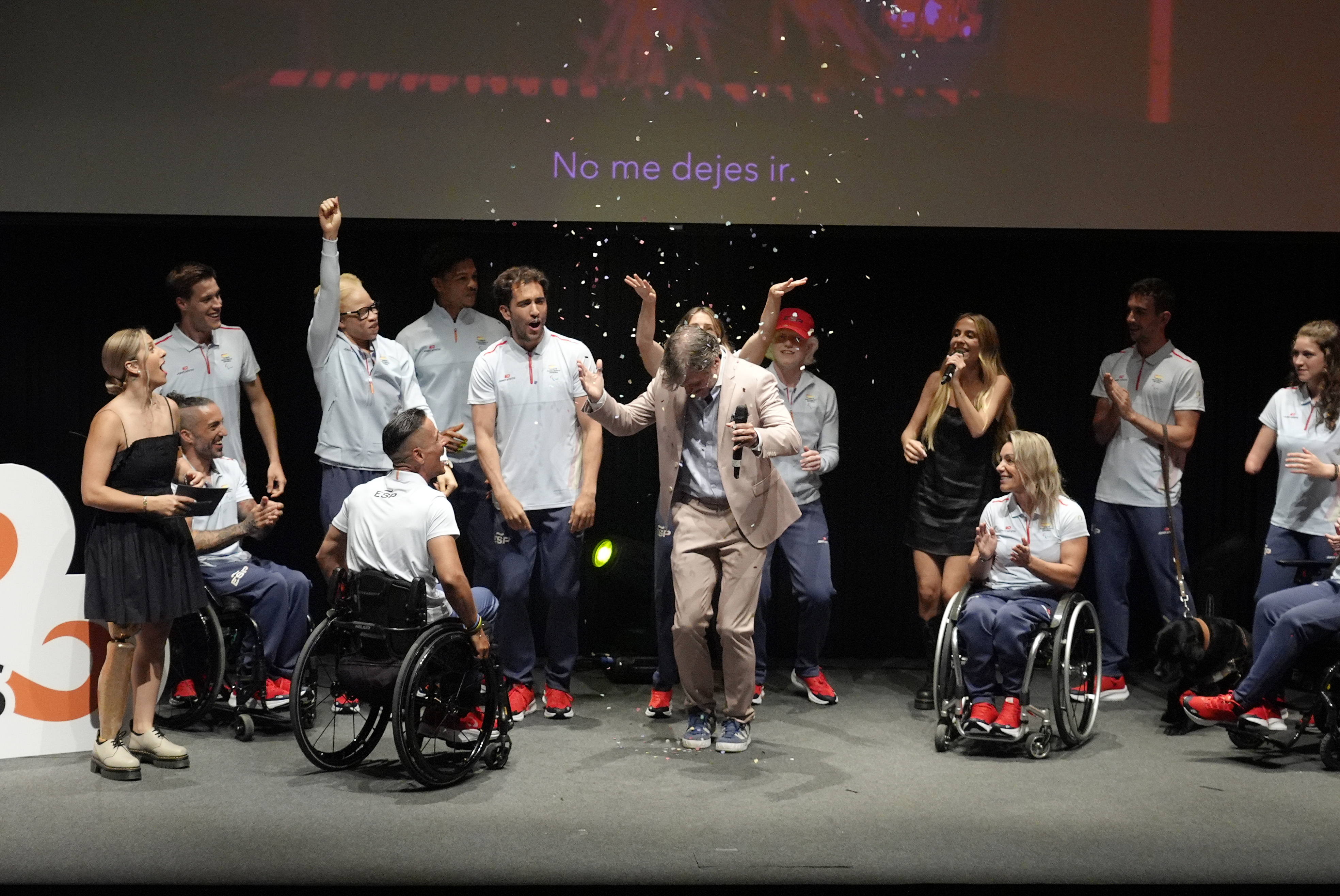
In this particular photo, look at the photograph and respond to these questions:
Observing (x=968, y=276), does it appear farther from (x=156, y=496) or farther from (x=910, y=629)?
(x=156, y=496)

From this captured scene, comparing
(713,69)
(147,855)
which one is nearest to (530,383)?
(713,69)

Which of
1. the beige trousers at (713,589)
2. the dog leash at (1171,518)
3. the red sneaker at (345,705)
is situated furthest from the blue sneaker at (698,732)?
the dog leash at (1171,518)

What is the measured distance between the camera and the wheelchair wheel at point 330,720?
12.2 ft

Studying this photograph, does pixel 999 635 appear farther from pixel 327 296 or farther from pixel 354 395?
pixel 327 296

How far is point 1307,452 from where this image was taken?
4445 mm

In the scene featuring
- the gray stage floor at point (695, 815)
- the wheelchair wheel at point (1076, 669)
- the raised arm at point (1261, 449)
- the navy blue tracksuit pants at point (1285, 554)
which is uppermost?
the raised arm at point (1261, 449)

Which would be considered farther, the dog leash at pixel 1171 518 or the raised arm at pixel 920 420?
the raised arm at pixel 920 420

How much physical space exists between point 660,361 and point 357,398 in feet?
3.70

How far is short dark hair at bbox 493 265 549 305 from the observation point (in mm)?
4496

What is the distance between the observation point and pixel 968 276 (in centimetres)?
557

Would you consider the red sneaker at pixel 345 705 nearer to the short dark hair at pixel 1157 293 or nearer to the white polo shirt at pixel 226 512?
the white polo shirt at pixel 226 512

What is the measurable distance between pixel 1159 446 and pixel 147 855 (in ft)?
12.4

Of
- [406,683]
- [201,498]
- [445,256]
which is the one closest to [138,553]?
[201,498]

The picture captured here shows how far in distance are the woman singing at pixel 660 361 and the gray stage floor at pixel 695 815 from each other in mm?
190
